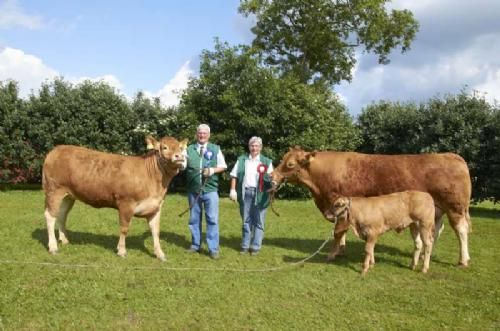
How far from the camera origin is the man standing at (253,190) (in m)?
8.90

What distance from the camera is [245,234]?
903 cm

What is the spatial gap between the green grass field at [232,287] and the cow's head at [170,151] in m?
1.68

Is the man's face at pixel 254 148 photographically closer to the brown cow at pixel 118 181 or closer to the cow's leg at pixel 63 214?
the brown cow at pixel 118 181

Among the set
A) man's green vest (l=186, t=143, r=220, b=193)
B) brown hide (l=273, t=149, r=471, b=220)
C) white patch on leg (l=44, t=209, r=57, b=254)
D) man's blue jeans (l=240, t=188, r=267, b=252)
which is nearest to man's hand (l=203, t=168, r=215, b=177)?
man's green vest (l=186, t=143, r=220, b=193)

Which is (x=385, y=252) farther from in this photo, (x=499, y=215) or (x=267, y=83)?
(x=267, y=83)

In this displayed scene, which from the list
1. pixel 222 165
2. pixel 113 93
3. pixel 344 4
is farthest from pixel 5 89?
pixel 344 4

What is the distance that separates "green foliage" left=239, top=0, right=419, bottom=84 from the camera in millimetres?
29609

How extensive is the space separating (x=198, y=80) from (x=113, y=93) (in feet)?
12.3

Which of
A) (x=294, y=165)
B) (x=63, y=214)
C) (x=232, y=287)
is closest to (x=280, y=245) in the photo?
(x=294, y=165)

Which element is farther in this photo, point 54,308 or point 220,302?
point 220,302

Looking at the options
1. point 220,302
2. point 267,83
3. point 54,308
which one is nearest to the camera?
point 54,308

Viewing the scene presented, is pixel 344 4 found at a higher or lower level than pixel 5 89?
higher

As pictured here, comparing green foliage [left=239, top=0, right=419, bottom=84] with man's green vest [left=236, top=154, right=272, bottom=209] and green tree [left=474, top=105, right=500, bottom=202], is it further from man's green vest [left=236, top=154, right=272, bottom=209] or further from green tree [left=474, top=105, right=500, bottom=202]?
man's green vest [left=236, top=154, right=272, bottom=209]

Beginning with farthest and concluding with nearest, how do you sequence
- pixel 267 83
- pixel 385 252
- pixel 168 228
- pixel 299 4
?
pixel 299 4, pixel 267 83, pixel 168 228, pixel 385 252
